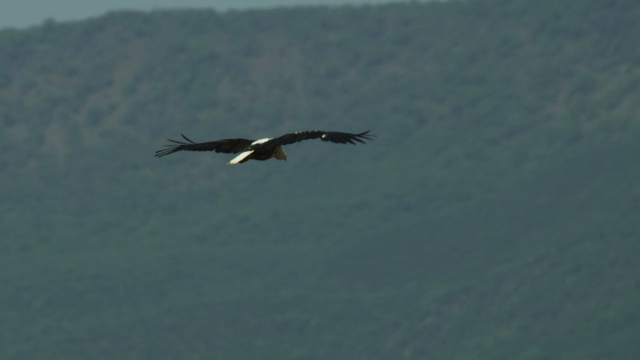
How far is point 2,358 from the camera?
588ft

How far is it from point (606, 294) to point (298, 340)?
3125cm

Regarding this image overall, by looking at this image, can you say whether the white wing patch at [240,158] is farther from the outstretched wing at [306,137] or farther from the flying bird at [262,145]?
the outstretched wing at [306,137]

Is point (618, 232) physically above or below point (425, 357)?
above

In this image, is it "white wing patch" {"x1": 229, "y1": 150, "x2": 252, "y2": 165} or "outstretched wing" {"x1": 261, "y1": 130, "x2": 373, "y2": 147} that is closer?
"white wing patch" {"x1": 229, "y1": 150, "x2": 252, "y2": 165}

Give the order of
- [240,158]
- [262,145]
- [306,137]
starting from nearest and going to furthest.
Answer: [240,158] < [306,137] < [262,145]

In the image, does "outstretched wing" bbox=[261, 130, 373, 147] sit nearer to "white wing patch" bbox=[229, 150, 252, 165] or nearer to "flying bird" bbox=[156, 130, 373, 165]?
"flying bird" bbox=[156, 130, 373, 165]

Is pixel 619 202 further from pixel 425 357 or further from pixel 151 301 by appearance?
pixel 151 301

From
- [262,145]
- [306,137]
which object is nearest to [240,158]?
[262,145]

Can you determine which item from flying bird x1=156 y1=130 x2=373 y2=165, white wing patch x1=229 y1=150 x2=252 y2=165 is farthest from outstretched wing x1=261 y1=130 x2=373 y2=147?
white wing patch x1=229 y1=150 x2=252 y2=165

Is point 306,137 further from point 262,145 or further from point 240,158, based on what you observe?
point 240,158

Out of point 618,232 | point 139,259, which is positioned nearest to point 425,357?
point 618,232

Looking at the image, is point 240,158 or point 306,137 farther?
point 306,137

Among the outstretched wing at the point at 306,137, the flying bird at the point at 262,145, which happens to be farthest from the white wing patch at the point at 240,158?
the outstretched wing at the point at 306,137

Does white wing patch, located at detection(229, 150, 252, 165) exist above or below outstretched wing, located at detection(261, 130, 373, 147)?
Result: below
